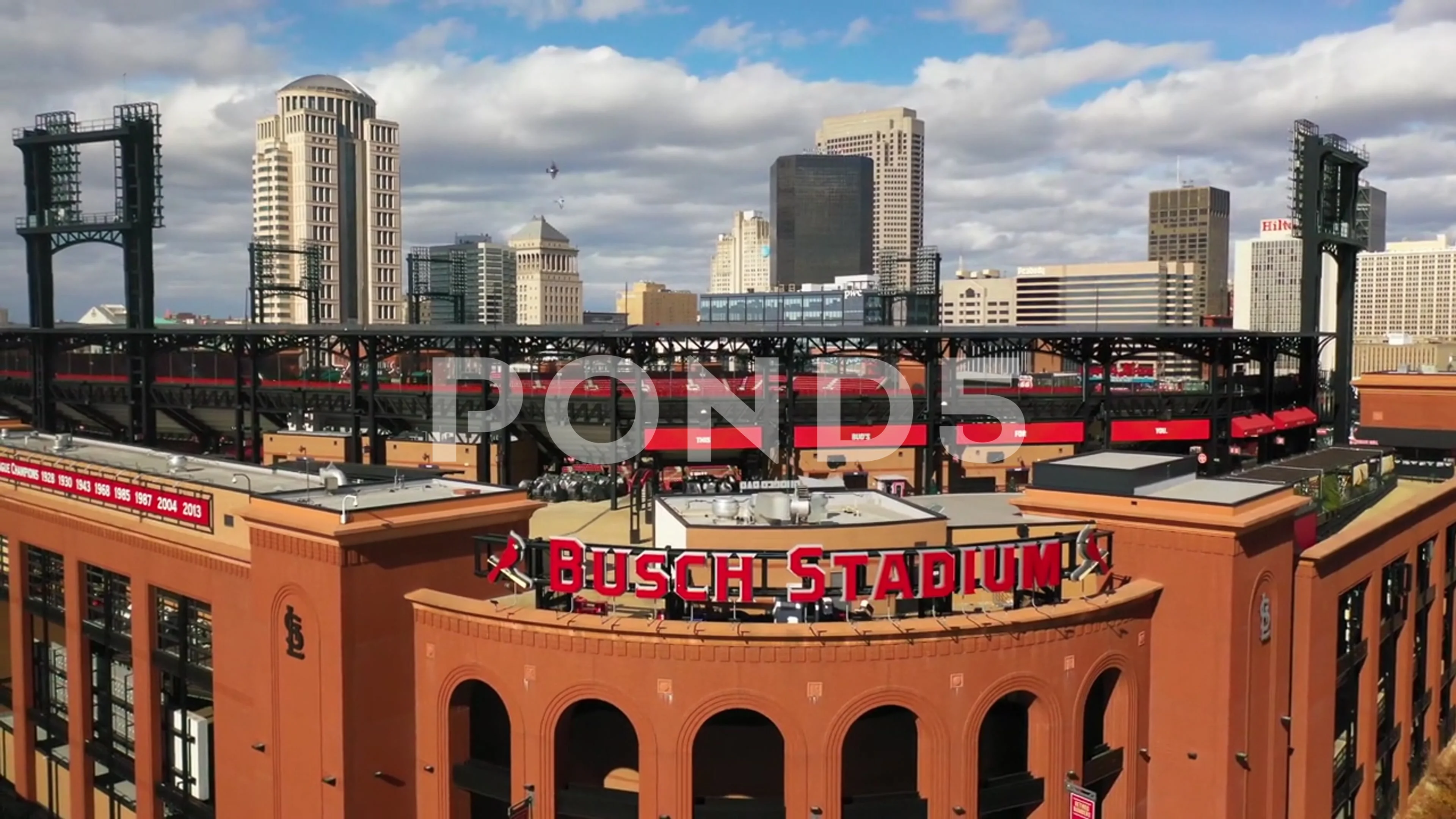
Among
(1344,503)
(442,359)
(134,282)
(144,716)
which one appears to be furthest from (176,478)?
(134,282)

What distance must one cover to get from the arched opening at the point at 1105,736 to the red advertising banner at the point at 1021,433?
4652 centimetres

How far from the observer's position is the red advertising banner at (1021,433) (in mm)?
73000

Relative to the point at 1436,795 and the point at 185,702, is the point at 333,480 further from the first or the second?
the point at 1436,795

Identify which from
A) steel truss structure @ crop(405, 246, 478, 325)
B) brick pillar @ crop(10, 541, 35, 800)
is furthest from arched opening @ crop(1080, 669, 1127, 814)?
steel truss structure @ crop(405, 246, 478, 325)

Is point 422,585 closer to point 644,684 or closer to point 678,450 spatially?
point 644,684

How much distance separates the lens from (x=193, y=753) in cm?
3025

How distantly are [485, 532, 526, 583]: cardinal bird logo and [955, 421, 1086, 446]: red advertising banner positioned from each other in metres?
51.7

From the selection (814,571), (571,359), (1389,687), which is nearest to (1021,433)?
(571,359)

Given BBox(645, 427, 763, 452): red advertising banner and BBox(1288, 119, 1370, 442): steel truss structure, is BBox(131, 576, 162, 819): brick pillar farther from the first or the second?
BBox(1288, 119, 1370, 442): steel truss structure

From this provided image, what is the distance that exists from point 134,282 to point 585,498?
47.6m

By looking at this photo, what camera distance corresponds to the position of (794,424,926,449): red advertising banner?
7125cm

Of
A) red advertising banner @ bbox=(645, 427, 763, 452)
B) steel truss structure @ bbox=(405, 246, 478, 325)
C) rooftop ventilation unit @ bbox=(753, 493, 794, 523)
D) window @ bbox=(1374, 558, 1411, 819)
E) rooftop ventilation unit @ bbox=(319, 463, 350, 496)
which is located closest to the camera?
rooftop ventilation unit @ bbox=(753, 493, 794, 523)

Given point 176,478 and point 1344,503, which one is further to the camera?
point 1344,503

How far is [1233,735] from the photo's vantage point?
26.3 metres
